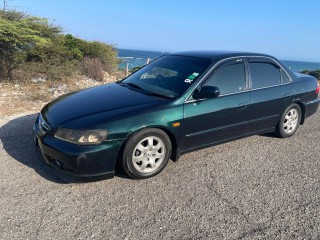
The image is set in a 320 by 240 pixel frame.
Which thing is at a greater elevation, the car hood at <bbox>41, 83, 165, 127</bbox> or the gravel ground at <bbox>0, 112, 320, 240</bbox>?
the car hood at <bbox>41, 83, 165, 127</bbox>

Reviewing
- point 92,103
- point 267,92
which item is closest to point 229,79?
point 267,92

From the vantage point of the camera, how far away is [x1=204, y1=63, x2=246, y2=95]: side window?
4.65 m

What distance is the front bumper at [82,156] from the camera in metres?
3.59

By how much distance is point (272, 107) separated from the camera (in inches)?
209

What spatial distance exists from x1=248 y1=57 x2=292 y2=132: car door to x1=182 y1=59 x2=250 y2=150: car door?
180 millimetres

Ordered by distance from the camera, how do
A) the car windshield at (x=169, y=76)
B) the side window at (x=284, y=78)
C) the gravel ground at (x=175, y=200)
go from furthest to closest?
the side window at (x=284, y=78) < the car windshield at (x=169, y=76) < the gravel ground at (x=175, y=200)

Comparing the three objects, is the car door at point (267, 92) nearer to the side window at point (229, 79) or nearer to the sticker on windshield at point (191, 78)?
the side window at point (229, 79)

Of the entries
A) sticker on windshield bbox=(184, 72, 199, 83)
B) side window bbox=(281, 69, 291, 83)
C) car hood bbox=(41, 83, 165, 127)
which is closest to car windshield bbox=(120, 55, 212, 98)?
sticker on windshield bbox=(184, 72, 199, 83)

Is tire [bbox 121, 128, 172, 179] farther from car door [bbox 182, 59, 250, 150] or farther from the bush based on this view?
the bush

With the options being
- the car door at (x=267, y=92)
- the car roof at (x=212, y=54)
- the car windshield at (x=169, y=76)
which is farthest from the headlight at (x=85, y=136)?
the car door at (x=267, y=92)

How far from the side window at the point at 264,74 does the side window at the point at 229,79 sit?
0.76ft

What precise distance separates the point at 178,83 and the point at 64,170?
1938 millimetres

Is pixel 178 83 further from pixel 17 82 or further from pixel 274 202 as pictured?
pixel 17 82

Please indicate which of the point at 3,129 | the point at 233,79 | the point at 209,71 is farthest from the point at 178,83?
the point at 3,129
